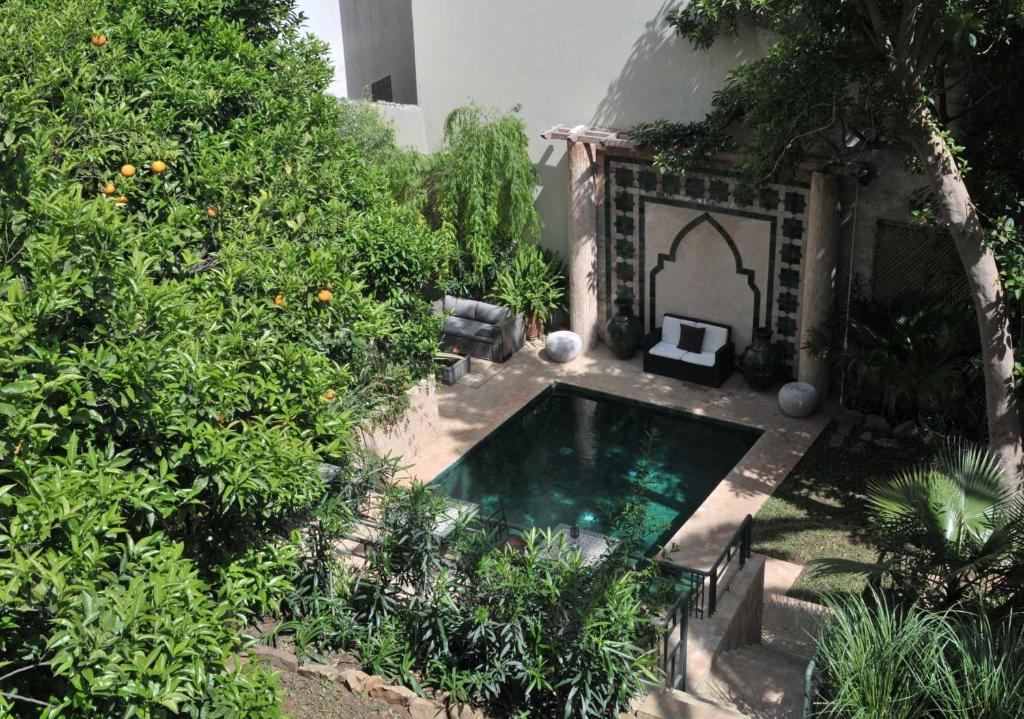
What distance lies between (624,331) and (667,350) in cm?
77

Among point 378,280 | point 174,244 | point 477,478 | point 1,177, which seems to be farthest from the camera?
point 477,478

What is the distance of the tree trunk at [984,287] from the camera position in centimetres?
1134

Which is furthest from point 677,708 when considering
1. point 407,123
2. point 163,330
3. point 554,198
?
point 407,123

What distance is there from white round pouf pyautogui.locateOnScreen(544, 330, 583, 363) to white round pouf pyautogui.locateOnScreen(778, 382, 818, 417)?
3350 millimetres

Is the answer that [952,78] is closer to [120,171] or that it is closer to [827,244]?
[827,244]

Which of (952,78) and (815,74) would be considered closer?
(815,74)

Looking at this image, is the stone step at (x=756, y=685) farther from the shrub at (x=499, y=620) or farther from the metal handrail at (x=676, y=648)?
the shrub at (x=499, y=620)

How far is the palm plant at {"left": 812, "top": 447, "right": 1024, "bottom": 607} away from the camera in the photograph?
8.58 meters

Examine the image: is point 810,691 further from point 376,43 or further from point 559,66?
point 376,43

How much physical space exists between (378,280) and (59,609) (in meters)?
6.16

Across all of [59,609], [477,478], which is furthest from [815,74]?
[59,609]

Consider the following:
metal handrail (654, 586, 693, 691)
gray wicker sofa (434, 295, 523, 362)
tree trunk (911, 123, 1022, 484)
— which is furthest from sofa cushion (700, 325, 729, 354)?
metal handrail (654, 586, 693, 691)

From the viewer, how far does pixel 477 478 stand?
1484 centimetres

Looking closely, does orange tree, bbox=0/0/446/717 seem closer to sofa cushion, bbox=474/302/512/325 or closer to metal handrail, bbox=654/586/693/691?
metal handrail, bbox=654/586/693/691
